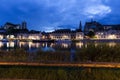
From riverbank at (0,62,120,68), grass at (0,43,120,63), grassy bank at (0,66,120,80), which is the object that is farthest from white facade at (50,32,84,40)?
riverbank at (0,62,120,68)

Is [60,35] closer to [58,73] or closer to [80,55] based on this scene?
[80,55]

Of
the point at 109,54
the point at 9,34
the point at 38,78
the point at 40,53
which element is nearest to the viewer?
the point at 38,78

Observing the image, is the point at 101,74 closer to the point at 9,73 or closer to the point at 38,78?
the point at 38,78

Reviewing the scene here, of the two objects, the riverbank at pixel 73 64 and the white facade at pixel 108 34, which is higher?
the white facade at pixel 108 34

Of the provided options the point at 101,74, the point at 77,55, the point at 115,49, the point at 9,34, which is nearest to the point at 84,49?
the point at 77,55

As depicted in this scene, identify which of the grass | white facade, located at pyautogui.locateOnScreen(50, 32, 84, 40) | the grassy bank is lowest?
the grassy bank

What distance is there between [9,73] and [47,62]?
1.56 metres

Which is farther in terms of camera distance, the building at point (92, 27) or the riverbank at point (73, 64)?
the building at point (92, 27)

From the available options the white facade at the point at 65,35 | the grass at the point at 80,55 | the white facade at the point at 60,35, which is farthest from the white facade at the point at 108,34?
the grass at the point at 80,55

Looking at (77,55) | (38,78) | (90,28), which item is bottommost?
(38,78)

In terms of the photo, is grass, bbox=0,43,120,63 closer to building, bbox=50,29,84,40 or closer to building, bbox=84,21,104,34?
building, bbox=50,29,84,40

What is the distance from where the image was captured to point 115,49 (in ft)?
39.4

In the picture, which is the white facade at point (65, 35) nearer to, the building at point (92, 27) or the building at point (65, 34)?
the building at point (65, 34)

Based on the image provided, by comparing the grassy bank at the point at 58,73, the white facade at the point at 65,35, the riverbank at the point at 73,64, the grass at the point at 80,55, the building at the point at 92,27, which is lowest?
the grassy bank at the point at 58,73
